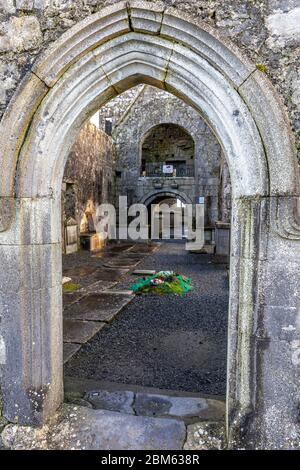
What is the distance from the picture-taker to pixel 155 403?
241 cm

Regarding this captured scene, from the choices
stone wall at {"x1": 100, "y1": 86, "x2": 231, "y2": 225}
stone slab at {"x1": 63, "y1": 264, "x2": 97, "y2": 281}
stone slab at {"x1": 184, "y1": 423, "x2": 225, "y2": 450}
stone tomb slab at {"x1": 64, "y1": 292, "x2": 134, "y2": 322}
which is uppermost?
stone wall at {"x1": 100, "y1": 86, "x2": 231, "y2": 225}

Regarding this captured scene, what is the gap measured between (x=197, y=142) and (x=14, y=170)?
46.0 feet

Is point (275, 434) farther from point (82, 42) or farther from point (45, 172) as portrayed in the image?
point (82, 42)

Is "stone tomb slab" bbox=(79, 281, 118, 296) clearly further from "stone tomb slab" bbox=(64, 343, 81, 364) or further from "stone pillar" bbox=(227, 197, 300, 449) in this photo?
"stone pillar" bbox=(227, 197, 300, 449)

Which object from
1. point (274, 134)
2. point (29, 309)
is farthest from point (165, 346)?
point (274, 134)

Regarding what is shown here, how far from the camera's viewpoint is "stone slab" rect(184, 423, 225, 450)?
1904mm

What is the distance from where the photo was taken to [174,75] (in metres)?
1.92

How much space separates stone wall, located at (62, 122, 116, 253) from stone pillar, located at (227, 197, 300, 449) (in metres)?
9.58

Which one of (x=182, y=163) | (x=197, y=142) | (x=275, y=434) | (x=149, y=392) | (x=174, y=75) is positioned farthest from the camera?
(x=182, y=163)

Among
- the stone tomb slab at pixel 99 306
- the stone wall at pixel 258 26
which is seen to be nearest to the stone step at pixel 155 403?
the stone wall at pixel 258 26

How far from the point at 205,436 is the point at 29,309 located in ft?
4.54

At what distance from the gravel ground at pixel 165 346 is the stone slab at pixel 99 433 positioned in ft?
2.93

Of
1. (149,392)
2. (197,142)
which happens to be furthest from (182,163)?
(149,392)

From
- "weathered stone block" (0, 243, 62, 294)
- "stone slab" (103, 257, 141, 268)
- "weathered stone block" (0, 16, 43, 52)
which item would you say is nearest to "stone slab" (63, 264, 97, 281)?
"stone slab" (103, 257, 141, 268)
